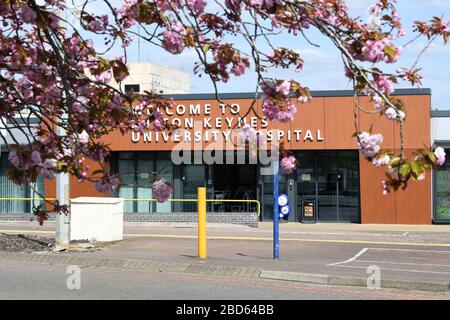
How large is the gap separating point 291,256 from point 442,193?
39.1ft

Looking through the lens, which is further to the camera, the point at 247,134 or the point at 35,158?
the point at 247,134

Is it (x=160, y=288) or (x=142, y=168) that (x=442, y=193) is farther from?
(x=160, y=288)

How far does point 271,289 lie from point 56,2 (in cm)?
534

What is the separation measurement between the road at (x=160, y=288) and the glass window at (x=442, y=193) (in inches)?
589

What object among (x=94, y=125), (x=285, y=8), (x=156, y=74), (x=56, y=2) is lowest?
(x=94, y=125)

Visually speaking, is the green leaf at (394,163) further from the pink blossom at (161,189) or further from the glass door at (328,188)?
the glass door at (328,188)

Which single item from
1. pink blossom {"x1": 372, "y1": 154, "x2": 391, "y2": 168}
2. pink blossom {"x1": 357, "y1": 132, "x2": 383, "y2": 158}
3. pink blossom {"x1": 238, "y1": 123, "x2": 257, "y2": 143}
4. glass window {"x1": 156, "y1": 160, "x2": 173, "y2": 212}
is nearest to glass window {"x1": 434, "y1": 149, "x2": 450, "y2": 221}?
glass window {"x1": 156, "y1": 160, "x2": 173, "y2": 212}

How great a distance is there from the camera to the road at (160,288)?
8961 millimetres

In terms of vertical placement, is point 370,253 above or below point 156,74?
below

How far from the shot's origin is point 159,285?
388 inches

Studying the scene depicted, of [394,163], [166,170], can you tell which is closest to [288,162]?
[394,163]

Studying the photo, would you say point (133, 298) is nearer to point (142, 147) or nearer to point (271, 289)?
point (271, 289)

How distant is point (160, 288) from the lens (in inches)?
377

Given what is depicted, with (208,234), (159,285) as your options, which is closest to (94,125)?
(159,285)
